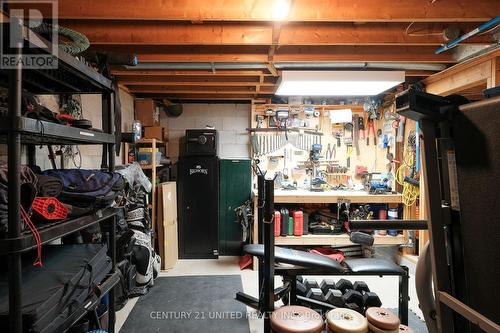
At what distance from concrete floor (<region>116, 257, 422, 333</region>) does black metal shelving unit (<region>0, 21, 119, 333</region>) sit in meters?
1.19

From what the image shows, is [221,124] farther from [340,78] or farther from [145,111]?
[340,78]

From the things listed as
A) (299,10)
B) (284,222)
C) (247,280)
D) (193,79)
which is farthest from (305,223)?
(299,10)

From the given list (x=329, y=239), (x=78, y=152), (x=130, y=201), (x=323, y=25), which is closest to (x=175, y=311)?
(x=130, y=201)

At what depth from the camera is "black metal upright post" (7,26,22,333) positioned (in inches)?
39.6

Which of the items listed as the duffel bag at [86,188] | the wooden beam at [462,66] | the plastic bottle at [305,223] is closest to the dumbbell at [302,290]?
the plastic bottle at [305,223]

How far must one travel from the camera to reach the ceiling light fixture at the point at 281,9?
69.4 inches

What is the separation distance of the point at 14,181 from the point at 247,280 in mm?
2848

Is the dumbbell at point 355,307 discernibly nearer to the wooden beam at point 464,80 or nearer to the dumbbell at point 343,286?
the dumbbell at point 343,286

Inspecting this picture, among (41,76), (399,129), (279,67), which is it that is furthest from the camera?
Answer: (399,129)

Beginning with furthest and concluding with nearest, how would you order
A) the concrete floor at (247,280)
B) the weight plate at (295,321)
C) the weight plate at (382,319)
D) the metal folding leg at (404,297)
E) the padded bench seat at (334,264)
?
1. the concrete floor at (247,280)
2. the metal folding leg at (404,297)
3. the padded bench seat at (334,264)
4. the weight plate at (382,319)
5. the weight plate at (295,321)

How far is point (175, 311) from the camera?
8.81 ft

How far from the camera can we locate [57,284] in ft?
4.07

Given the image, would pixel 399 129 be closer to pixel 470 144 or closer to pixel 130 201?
pixel 470 144

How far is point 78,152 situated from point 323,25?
2568 millimetres
